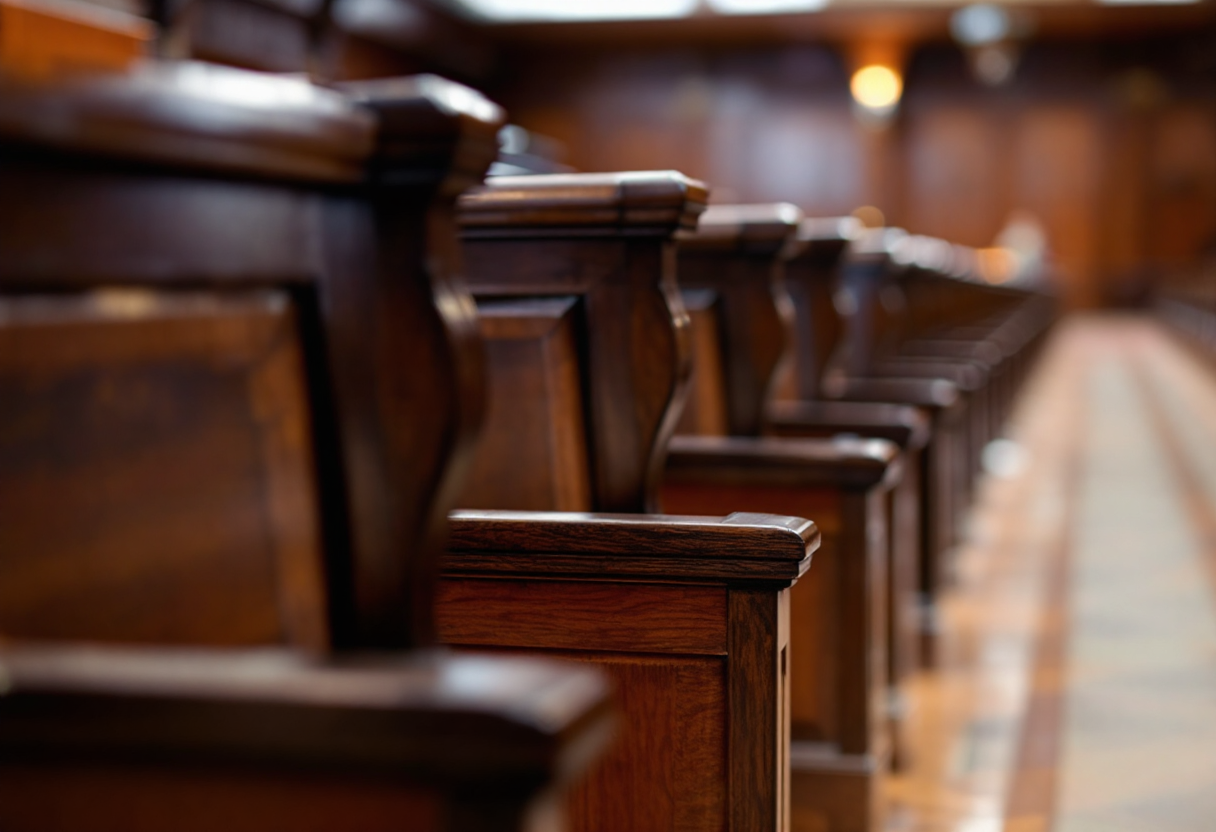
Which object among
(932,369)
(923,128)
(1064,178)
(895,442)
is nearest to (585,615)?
(895,442)

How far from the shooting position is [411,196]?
906 mm

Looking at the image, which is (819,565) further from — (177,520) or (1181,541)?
(1181,541)

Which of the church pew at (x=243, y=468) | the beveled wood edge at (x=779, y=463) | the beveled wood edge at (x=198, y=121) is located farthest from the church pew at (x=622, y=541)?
the beveled wood edge at (x=198, y=121)

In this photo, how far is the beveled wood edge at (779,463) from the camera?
2.07 meters

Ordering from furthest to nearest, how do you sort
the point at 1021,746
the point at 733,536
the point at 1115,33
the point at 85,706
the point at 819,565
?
the point at 1115,33
the point at 1021,746
the point at 819,565
the point at 733,536
the point at 85,706

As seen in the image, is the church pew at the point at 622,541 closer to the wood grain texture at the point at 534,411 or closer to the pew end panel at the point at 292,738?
the wood grain texture at the point at 534,411

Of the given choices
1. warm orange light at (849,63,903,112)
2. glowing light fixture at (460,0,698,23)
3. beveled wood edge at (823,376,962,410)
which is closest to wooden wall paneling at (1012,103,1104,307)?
warm orange light at (849,63,903,112)

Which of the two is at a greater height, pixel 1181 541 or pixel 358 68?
pixel 358 68

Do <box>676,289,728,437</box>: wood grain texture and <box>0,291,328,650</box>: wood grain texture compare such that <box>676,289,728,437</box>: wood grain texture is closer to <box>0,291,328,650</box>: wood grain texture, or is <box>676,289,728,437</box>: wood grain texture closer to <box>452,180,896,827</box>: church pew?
<box>452,180,896,827</box>: church pew

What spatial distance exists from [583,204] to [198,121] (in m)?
0.84

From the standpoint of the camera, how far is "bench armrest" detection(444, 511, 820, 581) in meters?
1.41

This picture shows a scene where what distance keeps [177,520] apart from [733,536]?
2.26 feet

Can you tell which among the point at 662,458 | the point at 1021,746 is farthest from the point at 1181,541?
the point at 662,458

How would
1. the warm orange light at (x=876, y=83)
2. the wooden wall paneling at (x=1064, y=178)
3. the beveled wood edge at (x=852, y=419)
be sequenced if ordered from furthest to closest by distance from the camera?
the wooden wall paneling at (x=1064, y=178), the warm orange light at (x=876, y=83), the beveled wood edge at (x=852, y=419)
